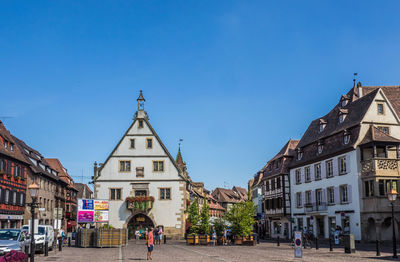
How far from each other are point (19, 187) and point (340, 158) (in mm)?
32803

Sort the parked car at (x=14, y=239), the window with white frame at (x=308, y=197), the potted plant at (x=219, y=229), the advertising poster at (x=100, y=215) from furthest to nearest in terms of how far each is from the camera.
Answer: the window with white frame at (x=308, y=197)
the advertising poster at (x=100, y=215)
the potted plant at (x=219, y=229)
the parked car at (x=14, y=239)

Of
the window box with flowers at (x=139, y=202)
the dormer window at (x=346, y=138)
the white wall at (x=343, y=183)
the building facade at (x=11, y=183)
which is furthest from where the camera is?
the window box with flowers at (x=139, y=202)

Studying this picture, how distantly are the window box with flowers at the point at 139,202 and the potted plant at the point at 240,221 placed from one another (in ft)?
48.6

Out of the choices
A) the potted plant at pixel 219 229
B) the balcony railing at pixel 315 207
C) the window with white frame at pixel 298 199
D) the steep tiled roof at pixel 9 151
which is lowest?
the potted plant at pixel 219 229

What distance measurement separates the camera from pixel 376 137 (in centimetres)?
3944

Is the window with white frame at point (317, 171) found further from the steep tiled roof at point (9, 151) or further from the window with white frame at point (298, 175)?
the steep tiled roof at point (9, 151)

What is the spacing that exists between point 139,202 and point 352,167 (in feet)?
78.6

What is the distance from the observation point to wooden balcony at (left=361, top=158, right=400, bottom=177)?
37.9 m

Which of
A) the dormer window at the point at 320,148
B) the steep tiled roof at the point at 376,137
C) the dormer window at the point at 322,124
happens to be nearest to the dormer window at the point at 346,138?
the steep tiled roof at the point at 376,137

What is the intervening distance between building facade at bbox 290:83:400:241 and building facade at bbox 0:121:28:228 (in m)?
30.0

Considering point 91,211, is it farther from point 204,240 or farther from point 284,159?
point 284,159

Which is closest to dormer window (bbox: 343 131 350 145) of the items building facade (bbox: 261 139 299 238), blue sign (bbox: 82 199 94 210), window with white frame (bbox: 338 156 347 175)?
window with white frame (bbox: 338 156 347 175)

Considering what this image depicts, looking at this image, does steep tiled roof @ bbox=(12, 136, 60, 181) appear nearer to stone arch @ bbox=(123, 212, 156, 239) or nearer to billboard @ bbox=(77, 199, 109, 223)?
stone arch @ bbox=(123, 212, 156, 239)

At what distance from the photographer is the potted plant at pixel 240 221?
1576 inches
